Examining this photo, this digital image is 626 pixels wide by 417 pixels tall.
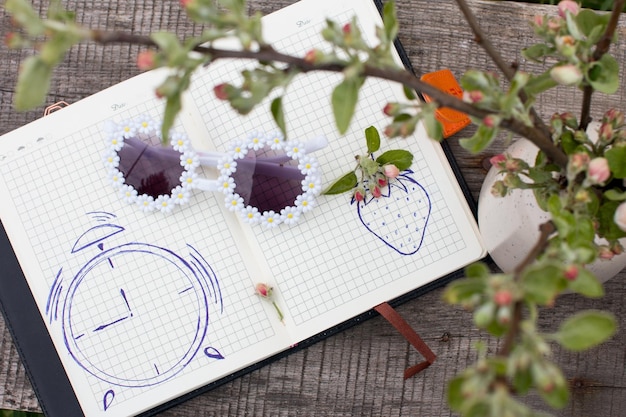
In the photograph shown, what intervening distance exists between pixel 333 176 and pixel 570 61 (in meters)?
0.38

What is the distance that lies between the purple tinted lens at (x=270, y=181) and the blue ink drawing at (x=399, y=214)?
8cm

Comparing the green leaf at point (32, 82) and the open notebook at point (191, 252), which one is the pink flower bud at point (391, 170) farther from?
the green leaf at point (32, 82)

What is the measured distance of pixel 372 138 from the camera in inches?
30.8

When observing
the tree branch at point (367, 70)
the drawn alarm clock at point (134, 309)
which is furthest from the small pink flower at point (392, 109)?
the drawn alarm clock at point (134, 309)

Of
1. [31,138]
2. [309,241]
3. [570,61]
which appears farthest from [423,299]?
[31,138]

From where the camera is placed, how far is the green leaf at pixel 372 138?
2.55 feet

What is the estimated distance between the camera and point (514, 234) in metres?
0.69

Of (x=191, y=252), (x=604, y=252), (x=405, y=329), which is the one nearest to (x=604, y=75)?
(x=604, y=252)

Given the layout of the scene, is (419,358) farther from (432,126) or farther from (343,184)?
(432,126)

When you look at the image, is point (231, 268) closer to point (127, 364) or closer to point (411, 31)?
point (127, 364)

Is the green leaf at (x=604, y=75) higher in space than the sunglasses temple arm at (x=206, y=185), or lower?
higher

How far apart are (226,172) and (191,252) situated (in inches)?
4.7

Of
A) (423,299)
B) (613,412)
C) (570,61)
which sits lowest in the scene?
(613,412)

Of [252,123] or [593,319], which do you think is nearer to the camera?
[593,319]
